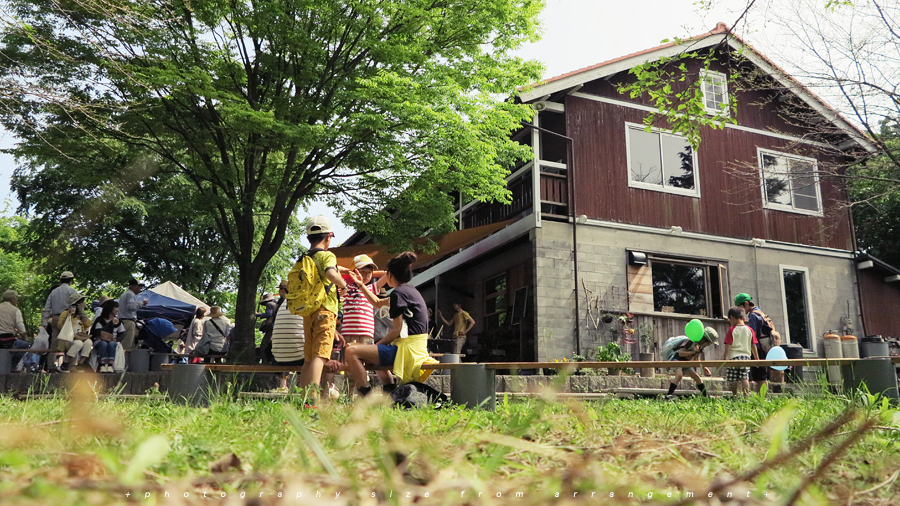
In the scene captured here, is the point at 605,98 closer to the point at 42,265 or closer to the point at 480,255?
the point at 480,255

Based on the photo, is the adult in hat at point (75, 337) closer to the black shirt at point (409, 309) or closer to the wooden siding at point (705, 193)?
the black shirt at point (409, 309)

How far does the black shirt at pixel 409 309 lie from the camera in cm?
605

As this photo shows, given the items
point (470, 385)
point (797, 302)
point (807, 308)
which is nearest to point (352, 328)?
point (470, 385)

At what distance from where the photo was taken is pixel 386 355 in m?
5.86

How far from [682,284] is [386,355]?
1234 centimetres

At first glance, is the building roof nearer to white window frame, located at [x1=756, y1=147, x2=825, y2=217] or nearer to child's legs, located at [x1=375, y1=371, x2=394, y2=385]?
white window frame, located at [x1=756, y1=147, x2=825, y2=217]

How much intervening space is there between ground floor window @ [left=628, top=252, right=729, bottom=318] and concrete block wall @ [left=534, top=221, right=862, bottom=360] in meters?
0.22

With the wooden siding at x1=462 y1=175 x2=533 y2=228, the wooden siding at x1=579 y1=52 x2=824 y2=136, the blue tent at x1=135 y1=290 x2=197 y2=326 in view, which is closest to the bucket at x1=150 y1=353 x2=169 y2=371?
the blue tent at x1=135 y1=290 x2=197 y2=326

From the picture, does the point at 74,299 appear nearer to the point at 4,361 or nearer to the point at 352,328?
the point at 4,361

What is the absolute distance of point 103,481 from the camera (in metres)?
1.28

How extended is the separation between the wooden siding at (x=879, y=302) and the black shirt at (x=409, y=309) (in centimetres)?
1631

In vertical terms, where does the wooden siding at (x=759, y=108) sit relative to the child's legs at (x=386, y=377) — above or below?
above

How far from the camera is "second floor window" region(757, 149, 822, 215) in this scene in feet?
60.0

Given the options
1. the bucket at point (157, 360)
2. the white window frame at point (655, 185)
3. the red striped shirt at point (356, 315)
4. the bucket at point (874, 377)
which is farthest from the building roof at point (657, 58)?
the bucket at point (874, 377)
